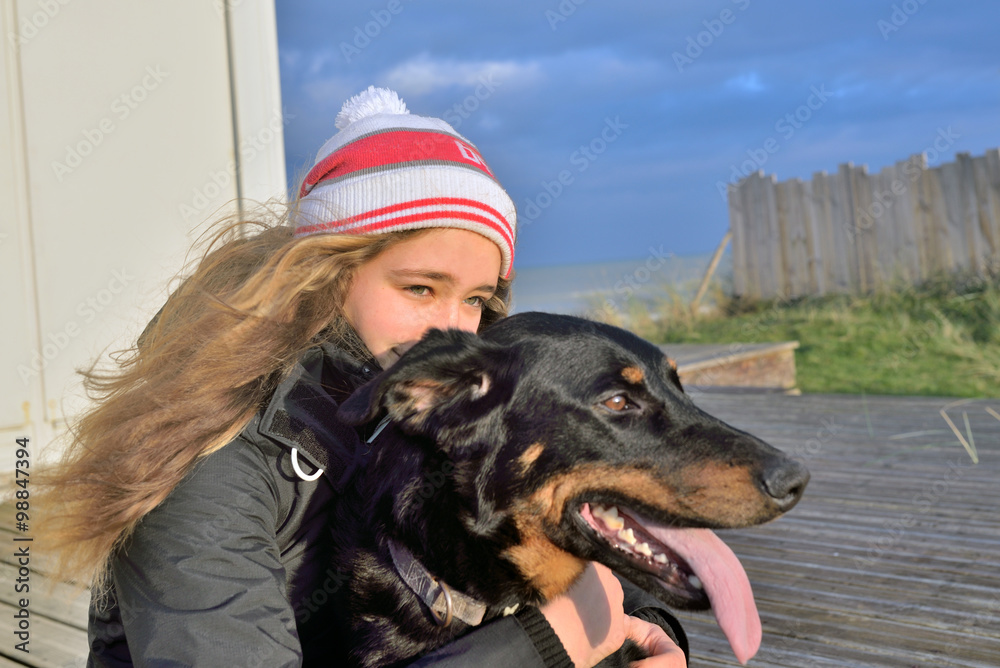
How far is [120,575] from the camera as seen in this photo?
151 cm

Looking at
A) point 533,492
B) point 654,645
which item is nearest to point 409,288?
point 533,492

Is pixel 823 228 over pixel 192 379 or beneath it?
over

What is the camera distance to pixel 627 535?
1.66m

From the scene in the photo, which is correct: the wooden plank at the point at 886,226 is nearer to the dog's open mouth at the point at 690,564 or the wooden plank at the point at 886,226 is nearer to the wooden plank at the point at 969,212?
the wooden plank at the point at 969,212

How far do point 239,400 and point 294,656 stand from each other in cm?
50

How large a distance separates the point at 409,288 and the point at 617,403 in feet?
1.89

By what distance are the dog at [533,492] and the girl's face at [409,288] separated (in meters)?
0.24

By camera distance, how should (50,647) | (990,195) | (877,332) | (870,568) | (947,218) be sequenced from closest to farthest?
(50,647), (870,568), (877,332), (990,195), (947,218)

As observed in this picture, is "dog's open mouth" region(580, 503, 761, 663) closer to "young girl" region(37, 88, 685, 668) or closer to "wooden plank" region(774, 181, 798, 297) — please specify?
"young girl" region(37, 88, 685, 668)

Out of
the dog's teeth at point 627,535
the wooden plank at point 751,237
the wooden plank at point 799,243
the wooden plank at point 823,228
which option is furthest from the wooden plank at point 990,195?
the dog's teeth at point 627,535

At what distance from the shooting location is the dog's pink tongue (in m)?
1.53

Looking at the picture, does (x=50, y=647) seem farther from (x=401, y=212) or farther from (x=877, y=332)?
(x=877, y=332)

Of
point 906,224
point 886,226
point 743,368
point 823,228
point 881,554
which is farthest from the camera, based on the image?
point 823,228

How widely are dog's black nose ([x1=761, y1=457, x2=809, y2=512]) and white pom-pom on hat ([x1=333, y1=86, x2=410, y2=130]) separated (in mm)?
1336
